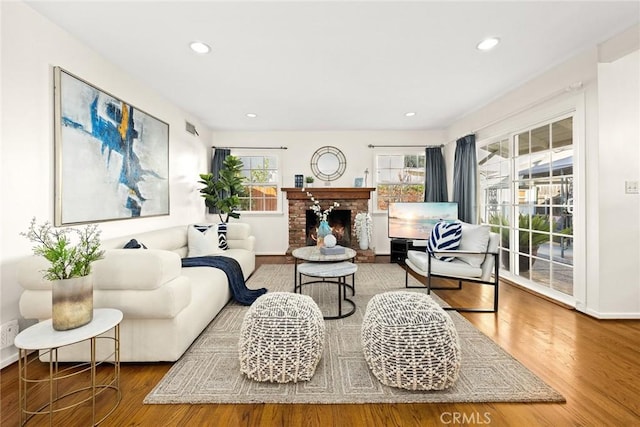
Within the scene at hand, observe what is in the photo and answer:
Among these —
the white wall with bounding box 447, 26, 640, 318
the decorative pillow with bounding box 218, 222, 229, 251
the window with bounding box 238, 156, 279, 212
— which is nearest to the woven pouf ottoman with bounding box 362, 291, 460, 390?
the white wall with bounding box 447, 26, 640, 318

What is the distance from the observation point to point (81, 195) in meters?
2.36

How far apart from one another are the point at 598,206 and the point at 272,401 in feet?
10.3

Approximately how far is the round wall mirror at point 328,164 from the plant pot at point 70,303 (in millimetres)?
4271

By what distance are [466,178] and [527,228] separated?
4.16 ft

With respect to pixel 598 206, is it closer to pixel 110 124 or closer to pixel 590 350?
pixel 590 350

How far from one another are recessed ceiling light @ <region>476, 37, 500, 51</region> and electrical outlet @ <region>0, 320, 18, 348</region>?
13.6 feet

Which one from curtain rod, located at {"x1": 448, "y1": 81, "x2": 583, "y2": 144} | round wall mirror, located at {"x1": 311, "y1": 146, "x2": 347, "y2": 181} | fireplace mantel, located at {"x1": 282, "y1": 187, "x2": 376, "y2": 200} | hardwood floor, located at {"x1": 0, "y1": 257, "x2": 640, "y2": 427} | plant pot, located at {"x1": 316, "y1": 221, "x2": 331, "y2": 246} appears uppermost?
Answer: curtain rod, located at {"x1": 448, "y1": 81, "x2": 583, "y2": 144}

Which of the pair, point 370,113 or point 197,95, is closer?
point 197,95

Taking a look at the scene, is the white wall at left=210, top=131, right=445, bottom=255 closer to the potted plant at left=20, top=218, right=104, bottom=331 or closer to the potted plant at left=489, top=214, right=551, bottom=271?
the potted plant at left=489, top=214, right=551, bottom=271

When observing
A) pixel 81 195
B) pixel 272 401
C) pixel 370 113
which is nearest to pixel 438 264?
pixel 272 401

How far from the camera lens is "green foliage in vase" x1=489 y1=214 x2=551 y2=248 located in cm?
320

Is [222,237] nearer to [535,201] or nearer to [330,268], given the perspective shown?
[330,268]

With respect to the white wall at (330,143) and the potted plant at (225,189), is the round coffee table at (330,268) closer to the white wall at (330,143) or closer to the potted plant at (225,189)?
the potted plant at (225,189)

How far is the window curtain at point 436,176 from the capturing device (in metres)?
5.23
